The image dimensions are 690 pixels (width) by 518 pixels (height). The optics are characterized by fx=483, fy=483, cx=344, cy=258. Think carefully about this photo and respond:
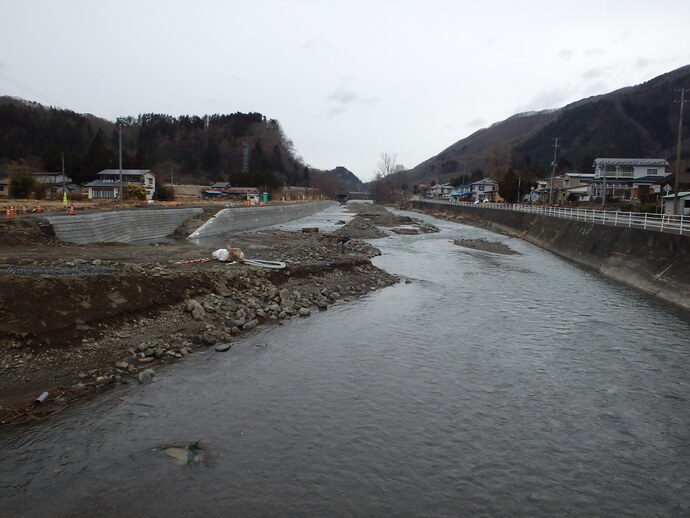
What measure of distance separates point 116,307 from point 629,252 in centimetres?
2291

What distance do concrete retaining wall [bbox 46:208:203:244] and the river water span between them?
15602 millimetres

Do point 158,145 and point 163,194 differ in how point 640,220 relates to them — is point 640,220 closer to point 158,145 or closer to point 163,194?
point 163,194

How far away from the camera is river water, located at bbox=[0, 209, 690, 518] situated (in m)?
6.29

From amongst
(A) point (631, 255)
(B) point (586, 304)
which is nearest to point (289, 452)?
(B) point (586, 304)

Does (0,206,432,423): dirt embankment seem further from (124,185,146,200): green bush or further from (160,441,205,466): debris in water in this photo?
(124,185,146,200): green bush

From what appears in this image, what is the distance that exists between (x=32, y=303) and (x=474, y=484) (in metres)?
9.52

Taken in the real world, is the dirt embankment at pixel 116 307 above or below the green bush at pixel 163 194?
below

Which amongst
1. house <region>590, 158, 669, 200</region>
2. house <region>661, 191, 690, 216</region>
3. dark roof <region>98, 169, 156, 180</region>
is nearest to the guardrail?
house <region>661, 191, 690, 216</region>

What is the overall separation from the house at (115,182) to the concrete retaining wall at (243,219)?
16316 millimetres

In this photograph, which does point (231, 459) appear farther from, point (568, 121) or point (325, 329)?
point (568, 121)

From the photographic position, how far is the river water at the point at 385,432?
6.29 metres

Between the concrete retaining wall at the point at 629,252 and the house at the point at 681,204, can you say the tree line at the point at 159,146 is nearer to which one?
the concrete retaining wall at the point at 629,252

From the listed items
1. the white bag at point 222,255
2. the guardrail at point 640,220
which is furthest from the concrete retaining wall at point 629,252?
the white bag at point 222,255

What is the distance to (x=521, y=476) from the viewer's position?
693 centimetres
